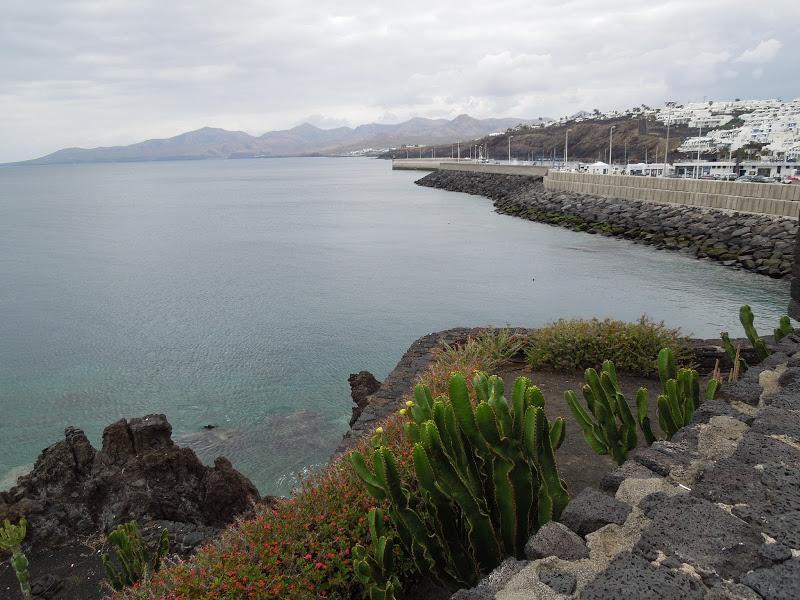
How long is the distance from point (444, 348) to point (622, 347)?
307 centimetres

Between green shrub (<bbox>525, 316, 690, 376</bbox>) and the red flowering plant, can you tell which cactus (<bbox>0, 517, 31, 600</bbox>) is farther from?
green shrub (<bbox>525, 316, 690, 376</bbox>)

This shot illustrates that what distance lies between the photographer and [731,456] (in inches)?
174

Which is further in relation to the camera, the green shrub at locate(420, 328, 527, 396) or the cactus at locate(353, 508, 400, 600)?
the green shrub at locate(420, 328, 527, 396)

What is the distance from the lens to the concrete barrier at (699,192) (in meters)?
30.6

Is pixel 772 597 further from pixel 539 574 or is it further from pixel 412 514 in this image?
pixel 412 514

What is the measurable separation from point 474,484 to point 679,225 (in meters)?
34.5

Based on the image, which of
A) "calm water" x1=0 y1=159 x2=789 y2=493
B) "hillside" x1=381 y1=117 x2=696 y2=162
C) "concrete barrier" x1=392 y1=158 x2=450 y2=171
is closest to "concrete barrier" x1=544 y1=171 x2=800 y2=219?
"calm water" x1=0 y1=159 x2=789 y2=493

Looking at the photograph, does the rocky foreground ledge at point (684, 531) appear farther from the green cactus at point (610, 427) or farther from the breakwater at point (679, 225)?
the breakwater at point (679, 225)

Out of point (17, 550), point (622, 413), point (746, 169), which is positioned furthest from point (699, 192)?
point (17, 550)

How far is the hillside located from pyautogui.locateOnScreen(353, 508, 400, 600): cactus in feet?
361

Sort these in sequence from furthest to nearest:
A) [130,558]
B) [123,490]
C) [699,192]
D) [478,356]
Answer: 1. [699,192]
2. [478,356]
3. [123,490]
4. [130,558]

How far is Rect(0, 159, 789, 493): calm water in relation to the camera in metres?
13.8

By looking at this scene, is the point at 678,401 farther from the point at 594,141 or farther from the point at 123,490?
the point at 594,141

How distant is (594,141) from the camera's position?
431ft
